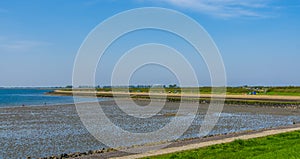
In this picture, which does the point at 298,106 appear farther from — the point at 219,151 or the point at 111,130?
the point at 219,151

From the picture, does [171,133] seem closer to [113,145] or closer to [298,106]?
[113,145]

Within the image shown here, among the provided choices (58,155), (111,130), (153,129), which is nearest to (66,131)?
(111,130)

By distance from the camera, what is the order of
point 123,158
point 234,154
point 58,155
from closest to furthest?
point 234,154
point 123,158
point 58,155

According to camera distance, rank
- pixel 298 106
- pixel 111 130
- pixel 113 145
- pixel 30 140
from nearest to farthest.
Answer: pixel 113 145
pixel 30 140
pixel 111 130
pixel 298 106

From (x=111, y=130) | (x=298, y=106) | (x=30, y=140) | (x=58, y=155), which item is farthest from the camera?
(x=298, y=106)

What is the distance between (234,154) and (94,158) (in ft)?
21.5

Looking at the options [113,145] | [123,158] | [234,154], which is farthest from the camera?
[113,145]

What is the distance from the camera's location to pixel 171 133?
30984 mm

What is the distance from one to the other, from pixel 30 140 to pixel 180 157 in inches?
583

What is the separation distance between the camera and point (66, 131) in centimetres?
Answer: 3291

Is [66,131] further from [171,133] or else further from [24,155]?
[24,155]

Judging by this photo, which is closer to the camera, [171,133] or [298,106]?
[171,133]

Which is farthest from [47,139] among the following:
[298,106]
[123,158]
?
[298,106]

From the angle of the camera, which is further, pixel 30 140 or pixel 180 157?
pixel 30 140
